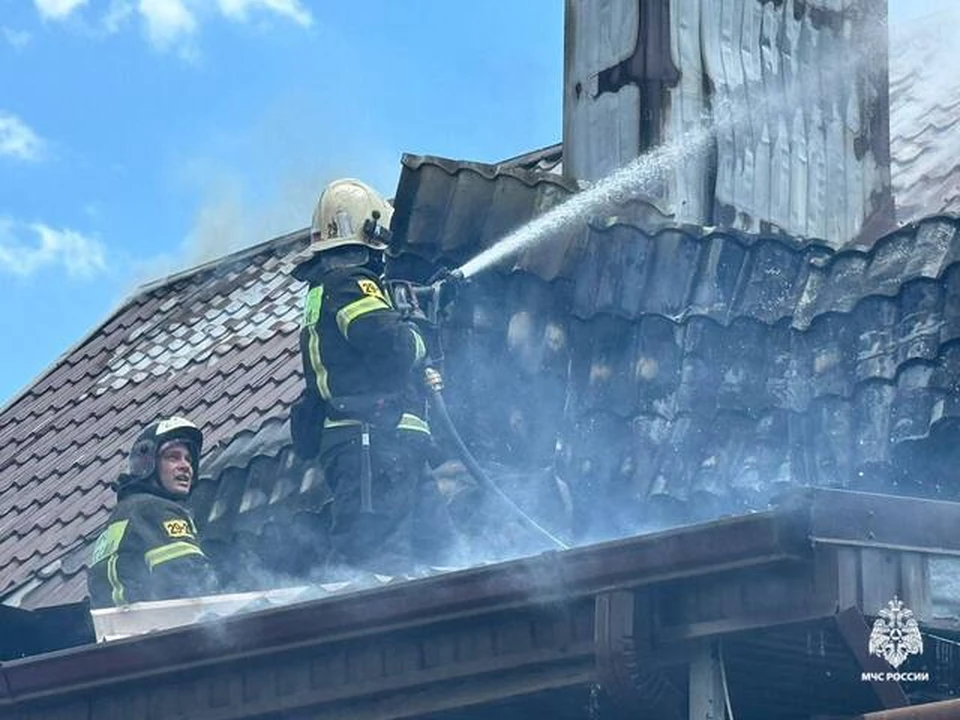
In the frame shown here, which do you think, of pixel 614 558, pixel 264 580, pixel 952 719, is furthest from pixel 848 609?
pixel 264 580

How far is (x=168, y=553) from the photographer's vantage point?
8930 mm

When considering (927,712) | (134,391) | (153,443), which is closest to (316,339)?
(153,443)

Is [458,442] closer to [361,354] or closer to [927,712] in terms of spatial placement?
[361,354]

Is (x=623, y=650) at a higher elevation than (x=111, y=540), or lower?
lower

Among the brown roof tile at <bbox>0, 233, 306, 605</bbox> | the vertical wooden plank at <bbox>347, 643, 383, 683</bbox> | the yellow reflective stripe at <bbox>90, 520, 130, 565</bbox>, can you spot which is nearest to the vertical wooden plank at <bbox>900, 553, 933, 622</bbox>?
the vertical wooden plank at <bbox>347, 643, 383, 683</bbox>

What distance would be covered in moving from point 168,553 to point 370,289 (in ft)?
4.60

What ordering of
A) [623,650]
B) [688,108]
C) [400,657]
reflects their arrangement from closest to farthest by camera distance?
[623,650] → [400,657] → [688,108]

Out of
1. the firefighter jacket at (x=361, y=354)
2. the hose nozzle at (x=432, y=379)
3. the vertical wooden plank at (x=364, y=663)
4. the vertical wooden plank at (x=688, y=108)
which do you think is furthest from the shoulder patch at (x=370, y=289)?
the vertical wooden plank at (x=364, y=663)

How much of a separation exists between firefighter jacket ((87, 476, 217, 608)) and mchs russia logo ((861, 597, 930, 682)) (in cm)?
409

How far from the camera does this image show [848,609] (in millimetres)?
5238

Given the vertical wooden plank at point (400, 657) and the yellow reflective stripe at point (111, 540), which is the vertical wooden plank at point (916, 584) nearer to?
the vertical wooden plank at point (400, 657)

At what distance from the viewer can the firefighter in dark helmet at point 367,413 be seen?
28.6 feet

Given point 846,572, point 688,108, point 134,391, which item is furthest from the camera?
point 134,391

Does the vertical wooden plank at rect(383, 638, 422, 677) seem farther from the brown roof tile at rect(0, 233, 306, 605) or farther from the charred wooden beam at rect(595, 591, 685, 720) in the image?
the brown roof tile at rect(0, 233, 306, 605)
